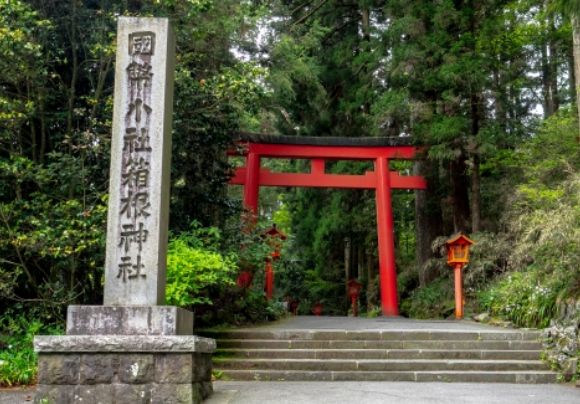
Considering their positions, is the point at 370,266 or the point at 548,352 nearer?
the point at 548,352

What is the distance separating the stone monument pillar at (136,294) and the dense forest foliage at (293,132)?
89.8 inches

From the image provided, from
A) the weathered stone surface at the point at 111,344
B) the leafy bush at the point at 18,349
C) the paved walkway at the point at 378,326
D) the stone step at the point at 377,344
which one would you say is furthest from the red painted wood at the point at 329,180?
the weathered stone surface at the point at 111,344

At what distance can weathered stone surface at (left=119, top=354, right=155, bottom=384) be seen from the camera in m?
4.98

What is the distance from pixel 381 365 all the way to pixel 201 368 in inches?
123

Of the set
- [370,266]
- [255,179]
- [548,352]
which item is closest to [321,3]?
[255,179]

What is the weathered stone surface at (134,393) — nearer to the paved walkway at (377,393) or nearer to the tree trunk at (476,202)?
the paved walkway at (377,393)

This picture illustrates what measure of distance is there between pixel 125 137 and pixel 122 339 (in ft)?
6.04

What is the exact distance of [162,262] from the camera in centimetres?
550

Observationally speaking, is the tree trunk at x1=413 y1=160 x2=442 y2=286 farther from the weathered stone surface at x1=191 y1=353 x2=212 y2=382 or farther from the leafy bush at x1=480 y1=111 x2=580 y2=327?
the weathered stone surface at x1=191 y1=353 x2=212 y2=382

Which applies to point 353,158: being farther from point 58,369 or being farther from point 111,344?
point 58,369

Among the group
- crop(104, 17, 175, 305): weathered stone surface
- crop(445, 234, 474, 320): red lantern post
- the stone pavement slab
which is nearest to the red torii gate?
crop(445, 234, 474, 320): red lantern post

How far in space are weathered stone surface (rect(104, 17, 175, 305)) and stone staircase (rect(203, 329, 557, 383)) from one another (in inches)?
106

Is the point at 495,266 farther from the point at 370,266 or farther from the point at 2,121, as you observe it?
the point at 2,121

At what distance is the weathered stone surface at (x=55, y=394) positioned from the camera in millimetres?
4918
